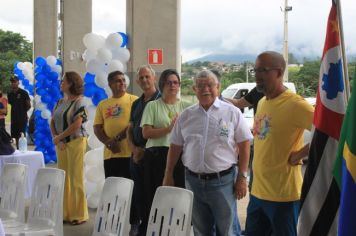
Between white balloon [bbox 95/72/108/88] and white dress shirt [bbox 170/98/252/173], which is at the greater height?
white balloon [bbox 95/72/108/88]

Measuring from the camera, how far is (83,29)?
1011 cm

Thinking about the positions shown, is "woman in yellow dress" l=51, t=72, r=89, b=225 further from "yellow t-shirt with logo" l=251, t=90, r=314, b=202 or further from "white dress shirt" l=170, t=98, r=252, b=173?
"yellow t-shirt with logo" l=251, t=90, r=314, b=202

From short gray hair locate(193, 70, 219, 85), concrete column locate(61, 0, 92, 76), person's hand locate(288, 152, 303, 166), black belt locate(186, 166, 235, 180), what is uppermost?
concrete column locate(61, 0, 92, 76)

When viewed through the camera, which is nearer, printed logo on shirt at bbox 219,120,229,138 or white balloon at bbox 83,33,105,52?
printed logo on shirt at bbox 219,120,229,138

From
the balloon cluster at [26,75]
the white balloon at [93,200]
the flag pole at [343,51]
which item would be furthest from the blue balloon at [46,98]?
the flag pole at [343,51]

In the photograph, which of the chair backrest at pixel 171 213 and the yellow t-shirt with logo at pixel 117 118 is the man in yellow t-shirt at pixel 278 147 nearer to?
the chair backrest at pixel 171 213

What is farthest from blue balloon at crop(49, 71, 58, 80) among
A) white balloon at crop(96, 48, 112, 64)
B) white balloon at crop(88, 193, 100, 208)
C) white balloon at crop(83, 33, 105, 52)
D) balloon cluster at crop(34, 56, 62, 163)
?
white balloon at crop(88, 193, 100, 208)

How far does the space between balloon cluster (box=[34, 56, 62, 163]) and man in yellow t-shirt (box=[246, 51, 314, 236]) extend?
766 cm

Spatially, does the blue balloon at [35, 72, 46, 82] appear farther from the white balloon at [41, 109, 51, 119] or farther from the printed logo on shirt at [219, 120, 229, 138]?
the printed logo on shirt at [219, 120, 229, 138]

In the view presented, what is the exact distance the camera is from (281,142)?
2.95m

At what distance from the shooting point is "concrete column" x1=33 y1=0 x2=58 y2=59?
43.0 ft

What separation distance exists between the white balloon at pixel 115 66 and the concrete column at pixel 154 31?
1.54ft

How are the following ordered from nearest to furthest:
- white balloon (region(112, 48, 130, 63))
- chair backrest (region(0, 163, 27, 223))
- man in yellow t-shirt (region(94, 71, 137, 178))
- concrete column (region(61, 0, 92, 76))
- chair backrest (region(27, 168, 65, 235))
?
chair backrest (region(27, 168, 65, 235)), chair backrest (region(0, 163, 27, 223)), man in yellow t-shirt (region(94, 71, 137, 178)), white balloon (region(112, 48, 130, 63)), concrete column (region(61, 0, 92, 76))

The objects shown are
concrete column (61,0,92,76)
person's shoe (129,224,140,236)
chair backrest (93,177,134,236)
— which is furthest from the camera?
concrete column (61,0,92,76)
